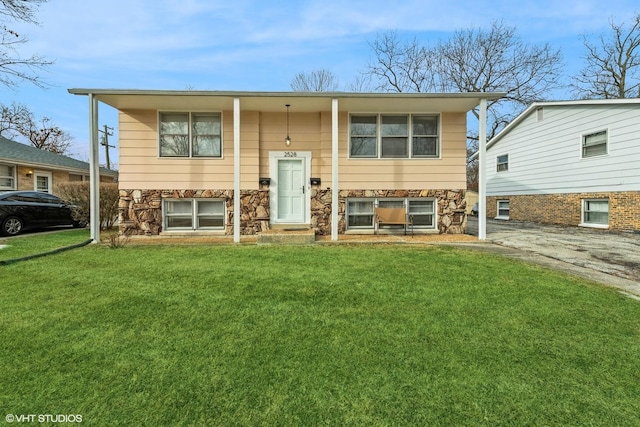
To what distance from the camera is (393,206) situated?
8.89 m

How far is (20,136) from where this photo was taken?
87.5ft

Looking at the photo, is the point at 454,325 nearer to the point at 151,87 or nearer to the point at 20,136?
the point at 151,87

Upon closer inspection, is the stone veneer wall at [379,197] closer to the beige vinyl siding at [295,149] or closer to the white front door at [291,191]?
the beige vinyl siding at [295,149]

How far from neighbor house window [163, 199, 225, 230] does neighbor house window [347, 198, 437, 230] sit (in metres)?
3.58

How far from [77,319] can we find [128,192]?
6.45 m

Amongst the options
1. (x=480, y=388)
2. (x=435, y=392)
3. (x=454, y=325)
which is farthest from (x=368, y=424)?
(x=454, y=325)

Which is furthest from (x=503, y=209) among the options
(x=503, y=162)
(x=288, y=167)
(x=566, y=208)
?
(x=288, y=167)

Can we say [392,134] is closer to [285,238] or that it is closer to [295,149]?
[295,149]

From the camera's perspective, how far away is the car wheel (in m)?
Answer: 8.41

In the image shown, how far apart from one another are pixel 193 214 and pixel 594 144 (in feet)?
42.7

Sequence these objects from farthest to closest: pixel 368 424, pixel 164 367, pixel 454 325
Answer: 1. pixel 454 325
2. pixel 164 367
3. pixel 368 424

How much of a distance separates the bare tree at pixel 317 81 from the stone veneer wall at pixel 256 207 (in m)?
A: 16.7

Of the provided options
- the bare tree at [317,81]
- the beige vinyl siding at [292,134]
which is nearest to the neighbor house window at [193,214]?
the beige vinyl siding at [292,134]

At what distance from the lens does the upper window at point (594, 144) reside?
1039cm
